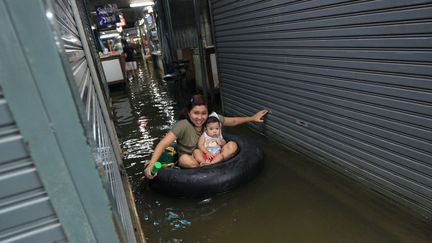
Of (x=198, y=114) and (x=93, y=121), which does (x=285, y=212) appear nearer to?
(x=198, y=114)

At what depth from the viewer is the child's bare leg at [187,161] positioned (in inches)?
146

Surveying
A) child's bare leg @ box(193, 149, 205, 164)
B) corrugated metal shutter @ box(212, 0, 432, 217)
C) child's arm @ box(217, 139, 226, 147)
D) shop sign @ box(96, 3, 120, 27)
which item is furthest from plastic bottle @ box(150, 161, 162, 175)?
shop sign @ box(96, 3, 120, 27)

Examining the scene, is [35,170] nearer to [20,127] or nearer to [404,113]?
[20,127]

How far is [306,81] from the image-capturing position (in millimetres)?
3826

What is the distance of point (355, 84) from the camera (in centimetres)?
306

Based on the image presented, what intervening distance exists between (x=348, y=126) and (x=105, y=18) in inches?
642

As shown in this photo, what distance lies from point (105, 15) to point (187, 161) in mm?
15494

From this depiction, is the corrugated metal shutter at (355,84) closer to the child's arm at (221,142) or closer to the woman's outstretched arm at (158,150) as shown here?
the child's arm at (221,142)

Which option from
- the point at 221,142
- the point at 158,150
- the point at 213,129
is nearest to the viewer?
the point at 158,150

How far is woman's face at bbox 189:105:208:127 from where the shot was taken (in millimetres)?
3627

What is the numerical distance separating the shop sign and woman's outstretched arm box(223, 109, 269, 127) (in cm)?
1439

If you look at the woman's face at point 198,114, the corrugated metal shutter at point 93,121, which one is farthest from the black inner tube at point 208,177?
the corrugated metal shutter at point 93,121

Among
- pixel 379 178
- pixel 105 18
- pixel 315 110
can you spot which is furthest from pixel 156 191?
pixel 105 18

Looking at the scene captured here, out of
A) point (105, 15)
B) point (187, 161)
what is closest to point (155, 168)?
point (187, 161)
